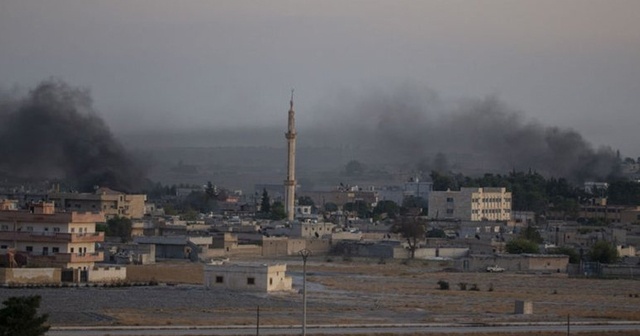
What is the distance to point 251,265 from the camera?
176 feet

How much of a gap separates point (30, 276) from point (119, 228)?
29.9m

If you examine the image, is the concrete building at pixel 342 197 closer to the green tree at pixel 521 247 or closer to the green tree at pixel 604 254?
the green tree at pixel 521 247

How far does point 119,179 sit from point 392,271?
45.4 metres

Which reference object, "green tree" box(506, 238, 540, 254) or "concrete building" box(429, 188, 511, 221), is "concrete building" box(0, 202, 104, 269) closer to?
"green tree" box(506, 238, 540, 254)

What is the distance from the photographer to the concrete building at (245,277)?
52375 millimetres

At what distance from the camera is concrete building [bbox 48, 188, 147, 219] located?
90500 millimetres

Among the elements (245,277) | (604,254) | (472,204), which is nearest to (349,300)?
(245,277)

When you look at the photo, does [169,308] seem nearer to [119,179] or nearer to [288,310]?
[288,310]

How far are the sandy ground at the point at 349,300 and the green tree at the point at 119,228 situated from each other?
48.9 feet

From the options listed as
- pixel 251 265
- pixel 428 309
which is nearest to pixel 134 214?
pixel 251 265

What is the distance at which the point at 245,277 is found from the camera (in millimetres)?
52531

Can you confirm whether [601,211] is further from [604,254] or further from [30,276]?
[30,276]

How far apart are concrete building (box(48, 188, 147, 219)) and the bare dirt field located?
25021mm

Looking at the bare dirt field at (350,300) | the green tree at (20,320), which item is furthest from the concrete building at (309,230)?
the green tree at (20,320)
